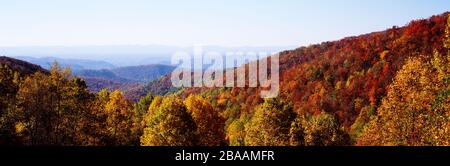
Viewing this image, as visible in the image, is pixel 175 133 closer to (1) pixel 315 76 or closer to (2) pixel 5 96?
(2) pixel 5 96

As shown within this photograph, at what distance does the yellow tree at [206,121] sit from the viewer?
189 feet

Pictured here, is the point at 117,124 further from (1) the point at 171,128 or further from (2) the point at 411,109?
(2) the point at 411,109

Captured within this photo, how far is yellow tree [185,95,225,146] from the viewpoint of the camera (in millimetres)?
57575

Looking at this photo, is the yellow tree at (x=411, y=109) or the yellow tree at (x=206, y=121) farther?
the yellow tree at (x=206, y=121)

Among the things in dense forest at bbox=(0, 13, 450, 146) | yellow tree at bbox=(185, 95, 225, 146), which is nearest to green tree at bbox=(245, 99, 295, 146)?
dense forest at bbox=(0, 13, 450, 146)

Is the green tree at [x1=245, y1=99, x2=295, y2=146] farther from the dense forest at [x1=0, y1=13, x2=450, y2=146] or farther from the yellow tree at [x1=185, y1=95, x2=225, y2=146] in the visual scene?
the yellow tree at [x1=185, y1=95, x2=225, y2=146]

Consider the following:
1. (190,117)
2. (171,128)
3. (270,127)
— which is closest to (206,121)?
(190,117)

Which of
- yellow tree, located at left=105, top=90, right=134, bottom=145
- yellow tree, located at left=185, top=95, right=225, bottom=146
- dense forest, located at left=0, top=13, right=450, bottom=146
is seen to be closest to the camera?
dense forest, located at left=0, top=13, right=450, bottom=146

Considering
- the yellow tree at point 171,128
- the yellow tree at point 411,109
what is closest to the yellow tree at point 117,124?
the yellow tree at point 171,128

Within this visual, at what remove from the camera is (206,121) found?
62188 millimetres

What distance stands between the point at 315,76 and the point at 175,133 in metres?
112

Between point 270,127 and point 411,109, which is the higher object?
point 411,109

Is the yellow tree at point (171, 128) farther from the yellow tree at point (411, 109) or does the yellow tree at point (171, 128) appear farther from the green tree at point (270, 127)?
the yellow tree at point (411, 109)
